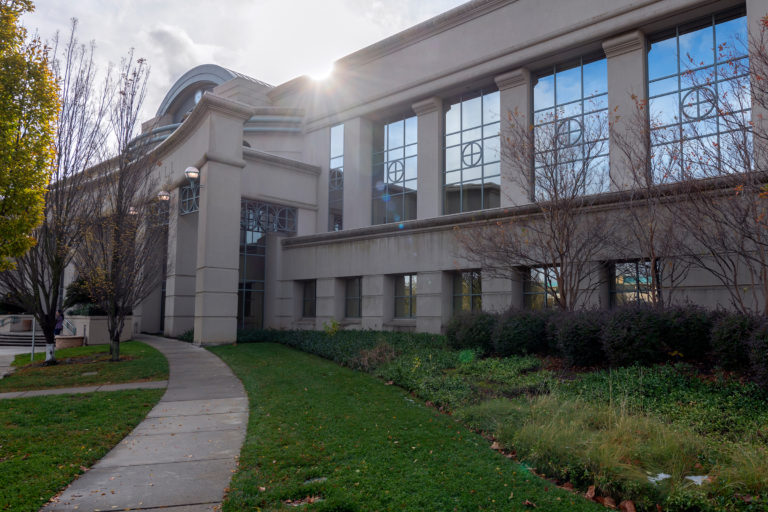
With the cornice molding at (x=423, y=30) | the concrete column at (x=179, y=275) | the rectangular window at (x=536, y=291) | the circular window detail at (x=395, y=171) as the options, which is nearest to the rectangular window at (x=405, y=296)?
the rectangular window at (x=536, y=291)

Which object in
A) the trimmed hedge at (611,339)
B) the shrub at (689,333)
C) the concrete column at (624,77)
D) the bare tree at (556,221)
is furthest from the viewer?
the concrete column at (624,77)

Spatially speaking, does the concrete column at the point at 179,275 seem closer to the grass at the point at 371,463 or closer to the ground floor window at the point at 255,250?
the ground floor window at the point at 255,250

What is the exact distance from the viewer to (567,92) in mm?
19906

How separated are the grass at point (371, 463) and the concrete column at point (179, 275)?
1601 cm

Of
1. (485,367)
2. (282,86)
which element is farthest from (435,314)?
(282,86)

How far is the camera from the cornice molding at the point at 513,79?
805 inches

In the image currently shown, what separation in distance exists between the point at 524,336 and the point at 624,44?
11.7 metres

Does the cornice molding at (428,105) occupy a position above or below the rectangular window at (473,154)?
above

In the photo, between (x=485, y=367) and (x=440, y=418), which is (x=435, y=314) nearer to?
(x=485, y=367)

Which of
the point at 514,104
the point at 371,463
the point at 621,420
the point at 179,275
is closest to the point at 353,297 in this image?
the point at 179,275

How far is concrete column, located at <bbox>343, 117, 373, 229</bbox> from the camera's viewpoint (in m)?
25.3

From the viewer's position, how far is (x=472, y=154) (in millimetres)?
21906

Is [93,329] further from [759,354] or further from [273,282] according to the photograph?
[759,354]

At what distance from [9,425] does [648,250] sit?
13066mm
